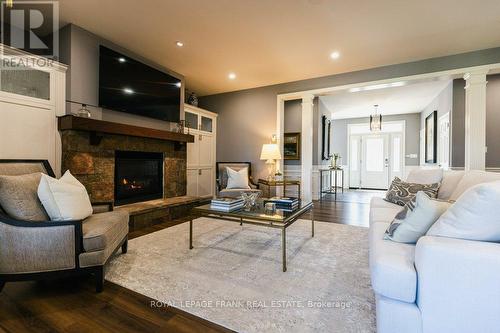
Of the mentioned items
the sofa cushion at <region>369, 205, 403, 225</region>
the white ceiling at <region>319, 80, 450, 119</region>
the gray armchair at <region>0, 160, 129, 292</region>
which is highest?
the white ceiling at <region>319, 80, 450, 119</region>

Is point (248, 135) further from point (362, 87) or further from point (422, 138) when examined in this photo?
point (422, 138)

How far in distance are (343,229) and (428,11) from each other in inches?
110

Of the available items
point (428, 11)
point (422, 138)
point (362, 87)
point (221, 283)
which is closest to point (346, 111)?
point (422, 138)

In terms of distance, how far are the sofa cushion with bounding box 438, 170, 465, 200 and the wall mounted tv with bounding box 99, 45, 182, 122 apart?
→ 4.17 m

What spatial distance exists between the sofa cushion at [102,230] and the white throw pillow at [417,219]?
1.94 meters

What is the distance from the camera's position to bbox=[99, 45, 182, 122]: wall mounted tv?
328cm

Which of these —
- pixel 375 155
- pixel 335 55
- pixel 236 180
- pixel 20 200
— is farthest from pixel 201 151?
pixel 375 155

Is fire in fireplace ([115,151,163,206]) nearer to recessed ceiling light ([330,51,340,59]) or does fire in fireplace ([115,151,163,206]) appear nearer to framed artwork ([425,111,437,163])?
recessed ceiling light ([330,51,340,59])

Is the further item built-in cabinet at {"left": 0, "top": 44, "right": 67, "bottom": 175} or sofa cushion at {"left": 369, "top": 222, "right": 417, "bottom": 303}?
built-in cabinet at {"left": 0, "top": 44, "right": 67, "bottom": 175}

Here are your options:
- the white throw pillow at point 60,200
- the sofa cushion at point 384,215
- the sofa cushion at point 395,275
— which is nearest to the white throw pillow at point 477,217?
the sofa cushion at point 395,275

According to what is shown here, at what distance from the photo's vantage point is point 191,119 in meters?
5.09

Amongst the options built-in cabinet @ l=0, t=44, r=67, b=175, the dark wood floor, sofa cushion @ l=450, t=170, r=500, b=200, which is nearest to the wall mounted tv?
built-in cabinet @ l=0, t=44, r=67, b=175

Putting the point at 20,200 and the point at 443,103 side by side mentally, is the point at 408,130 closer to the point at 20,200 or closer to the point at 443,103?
the point at 443,103

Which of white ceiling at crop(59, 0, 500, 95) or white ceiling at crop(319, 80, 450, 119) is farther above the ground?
white ceiling at crop(59, 0, 500, 95)
